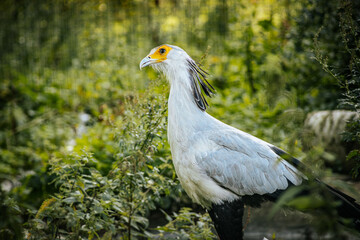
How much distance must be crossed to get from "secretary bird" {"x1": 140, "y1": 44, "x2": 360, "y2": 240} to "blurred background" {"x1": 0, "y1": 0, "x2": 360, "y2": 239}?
28 centimetres

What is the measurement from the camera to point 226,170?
2.84 metres

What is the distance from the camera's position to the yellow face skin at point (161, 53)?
326 centimetres

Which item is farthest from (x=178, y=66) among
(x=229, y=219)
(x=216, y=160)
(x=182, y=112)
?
(x=229, y=219)

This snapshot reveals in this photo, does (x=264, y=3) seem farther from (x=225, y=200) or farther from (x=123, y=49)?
(x=225, y=200)

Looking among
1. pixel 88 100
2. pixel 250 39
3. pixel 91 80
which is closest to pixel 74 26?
pixel 91 80

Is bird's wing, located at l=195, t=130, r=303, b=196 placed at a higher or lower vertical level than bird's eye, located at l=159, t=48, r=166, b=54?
lower

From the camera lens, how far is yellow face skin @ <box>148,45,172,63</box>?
3258 mm

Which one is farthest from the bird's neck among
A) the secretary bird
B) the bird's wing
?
the bird's wing

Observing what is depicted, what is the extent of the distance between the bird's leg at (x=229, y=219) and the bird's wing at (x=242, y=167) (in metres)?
0.12

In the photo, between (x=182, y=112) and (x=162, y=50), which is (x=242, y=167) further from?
(x=162, y=50)

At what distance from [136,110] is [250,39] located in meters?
4.54

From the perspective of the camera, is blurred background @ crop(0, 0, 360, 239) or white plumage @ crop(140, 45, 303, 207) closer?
white plumage @ crop(140, 45, 303, 207)

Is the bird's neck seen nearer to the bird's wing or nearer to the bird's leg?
the bird's wing

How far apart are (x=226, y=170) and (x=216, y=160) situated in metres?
0.11
